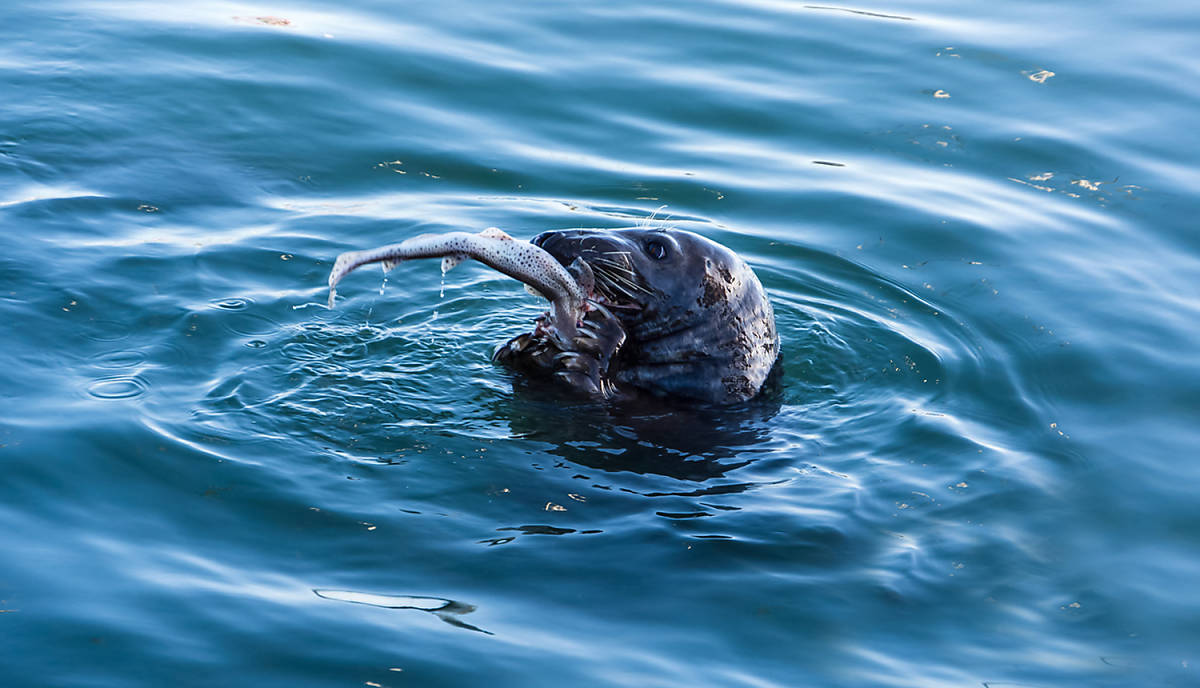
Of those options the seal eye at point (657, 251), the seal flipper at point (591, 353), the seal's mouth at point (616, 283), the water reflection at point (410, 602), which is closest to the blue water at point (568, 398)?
the water reflection at point (410, 602)

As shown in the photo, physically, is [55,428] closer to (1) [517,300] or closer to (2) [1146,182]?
(1) [517,300]

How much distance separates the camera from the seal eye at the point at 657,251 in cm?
618

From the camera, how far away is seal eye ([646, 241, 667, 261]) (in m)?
6.18

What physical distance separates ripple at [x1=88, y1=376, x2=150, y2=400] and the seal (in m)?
1.67

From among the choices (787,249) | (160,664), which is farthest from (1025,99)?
(160,664)

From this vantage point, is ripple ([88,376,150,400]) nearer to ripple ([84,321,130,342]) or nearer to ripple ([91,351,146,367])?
ripple ([91,351,146,367])

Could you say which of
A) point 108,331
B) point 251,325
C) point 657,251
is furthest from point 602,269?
point 108,331

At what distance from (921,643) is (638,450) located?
162 cm

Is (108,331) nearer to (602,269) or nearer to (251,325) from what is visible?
(251,325)

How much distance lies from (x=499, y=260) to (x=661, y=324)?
1.11 meters

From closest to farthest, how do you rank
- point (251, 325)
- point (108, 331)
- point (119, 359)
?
point (119, 359) → point (108, 331) → point (251, 325)

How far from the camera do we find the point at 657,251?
6191mm

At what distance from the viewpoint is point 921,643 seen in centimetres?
466

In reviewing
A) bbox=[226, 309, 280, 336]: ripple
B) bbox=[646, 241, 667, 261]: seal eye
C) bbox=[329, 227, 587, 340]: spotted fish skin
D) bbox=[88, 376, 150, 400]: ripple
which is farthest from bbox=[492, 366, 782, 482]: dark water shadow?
bbox=[88, 376, 150, 400]: ripple
